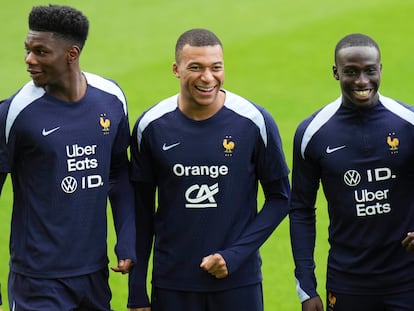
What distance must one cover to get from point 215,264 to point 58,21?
4.71 ft

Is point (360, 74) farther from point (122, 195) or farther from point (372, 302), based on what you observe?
point (122, 195)

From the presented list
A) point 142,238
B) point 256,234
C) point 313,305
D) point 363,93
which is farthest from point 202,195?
point 363,93

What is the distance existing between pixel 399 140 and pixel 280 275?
3.44 m

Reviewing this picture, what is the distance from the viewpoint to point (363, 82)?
5.62 m

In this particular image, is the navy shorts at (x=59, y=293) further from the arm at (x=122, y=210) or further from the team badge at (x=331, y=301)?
the team badge at (x=331, y=301)

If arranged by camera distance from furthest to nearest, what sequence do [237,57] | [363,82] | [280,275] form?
[237,57] < [280,275] < [363,82]

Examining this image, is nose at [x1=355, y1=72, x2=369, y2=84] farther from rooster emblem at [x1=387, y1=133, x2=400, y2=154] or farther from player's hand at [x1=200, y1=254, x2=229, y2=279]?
player's hand at [x1=200, y1=254, x2=229, y2=279]

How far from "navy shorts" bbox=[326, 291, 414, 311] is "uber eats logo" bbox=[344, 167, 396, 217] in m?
0.42

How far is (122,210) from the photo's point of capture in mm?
5793

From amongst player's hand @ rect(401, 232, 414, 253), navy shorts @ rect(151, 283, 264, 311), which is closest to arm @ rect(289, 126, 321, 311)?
navy shorts @ rect(151, 283, 264, 311)

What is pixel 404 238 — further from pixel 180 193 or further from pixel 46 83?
pixel 46 83

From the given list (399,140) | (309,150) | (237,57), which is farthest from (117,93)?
(237,57)

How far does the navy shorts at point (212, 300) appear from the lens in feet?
18.6

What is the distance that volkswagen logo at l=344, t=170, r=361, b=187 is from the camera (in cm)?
Answer: 570
